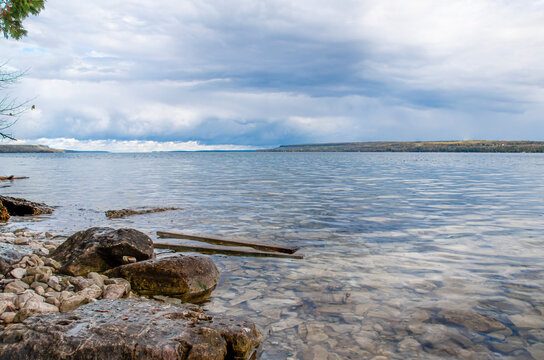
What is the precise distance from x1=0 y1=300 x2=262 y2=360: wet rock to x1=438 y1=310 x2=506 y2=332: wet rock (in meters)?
3.67

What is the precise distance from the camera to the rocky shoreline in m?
5.14

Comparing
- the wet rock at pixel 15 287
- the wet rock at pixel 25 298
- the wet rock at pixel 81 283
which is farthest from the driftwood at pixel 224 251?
the wet rock at pixel 25 298

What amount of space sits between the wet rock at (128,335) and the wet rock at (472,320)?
3.67 m

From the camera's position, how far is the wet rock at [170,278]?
876 cm

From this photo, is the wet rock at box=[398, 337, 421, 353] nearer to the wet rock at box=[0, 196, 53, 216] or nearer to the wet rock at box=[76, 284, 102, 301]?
the wet rock at box=[76, 284, 102, 301]

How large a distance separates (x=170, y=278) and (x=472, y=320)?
20.0 feet

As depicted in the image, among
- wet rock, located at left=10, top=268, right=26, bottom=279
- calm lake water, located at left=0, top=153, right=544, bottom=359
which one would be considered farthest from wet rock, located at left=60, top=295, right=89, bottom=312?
calm lake water, located at left=0, top=153, right=544, bottom=359

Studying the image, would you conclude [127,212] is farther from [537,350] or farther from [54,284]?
[537,350]

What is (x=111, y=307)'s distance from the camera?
250 inches

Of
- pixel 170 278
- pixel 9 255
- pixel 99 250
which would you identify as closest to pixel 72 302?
pixel 170 278

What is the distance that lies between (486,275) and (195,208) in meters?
15.7

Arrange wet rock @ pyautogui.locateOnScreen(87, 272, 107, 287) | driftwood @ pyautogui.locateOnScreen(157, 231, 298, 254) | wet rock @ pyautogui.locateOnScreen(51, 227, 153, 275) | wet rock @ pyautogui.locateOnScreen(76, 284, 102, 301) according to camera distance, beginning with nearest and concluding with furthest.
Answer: wet rock @ pyautogui.locateOnScreen(76, 284, 102, 301) < wet rock @ pyautogui.locateOnScreen(87, 272, 107, 287) < wet rock @ pyautogui.locateOnScreen(51, 227, 153, 275) < driftwood @ pyautogui.locateOnScreen(157, 231, 298, 254)

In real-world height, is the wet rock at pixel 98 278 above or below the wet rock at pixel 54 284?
below

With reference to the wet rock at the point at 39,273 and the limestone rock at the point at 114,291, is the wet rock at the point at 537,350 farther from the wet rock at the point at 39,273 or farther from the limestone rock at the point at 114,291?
the wet rock at the point at 39,273
